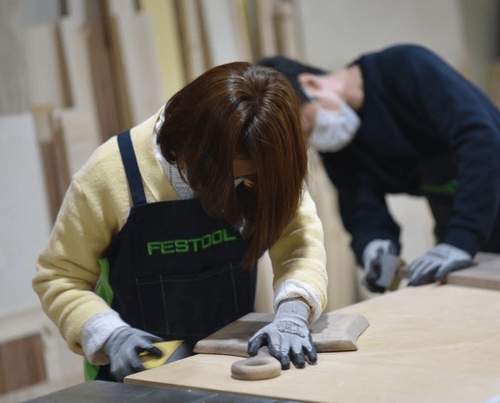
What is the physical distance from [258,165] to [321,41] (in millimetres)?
3157

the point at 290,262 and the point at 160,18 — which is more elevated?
the point at 160,18

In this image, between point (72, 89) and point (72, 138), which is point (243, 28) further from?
point (72, 138)

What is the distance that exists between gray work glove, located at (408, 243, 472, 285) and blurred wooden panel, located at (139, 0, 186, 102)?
1782mm

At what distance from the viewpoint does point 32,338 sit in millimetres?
3479

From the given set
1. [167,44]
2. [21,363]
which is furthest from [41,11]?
[21,363]

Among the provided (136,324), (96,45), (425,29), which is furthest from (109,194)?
(425,29)

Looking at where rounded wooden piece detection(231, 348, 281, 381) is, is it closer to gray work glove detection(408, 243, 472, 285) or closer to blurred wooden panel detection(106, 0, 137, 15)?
gray work glove detection(408, 243, 472, 285)

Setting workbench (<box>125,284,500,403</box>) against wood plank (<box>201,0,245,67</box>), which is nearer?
workbench (<box>125,284,500,403</box>)

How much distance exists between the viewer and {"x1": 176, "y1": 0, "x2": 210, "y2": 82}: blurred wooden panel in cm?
396

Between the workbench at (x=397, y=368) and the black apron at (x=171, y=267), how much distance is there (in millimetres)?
205

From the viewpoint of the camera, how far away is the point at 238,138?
66.2 inches

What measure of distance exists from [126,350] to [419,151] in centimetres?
163

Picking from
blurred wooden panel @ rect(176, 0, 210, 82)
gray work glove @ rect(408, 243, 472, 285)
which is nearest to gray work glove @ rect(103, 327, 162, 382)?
gray work glove @ rect(408, 243, 472, 285)

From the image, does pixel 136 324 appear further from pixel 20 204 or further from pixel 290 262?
pixel 20 204
